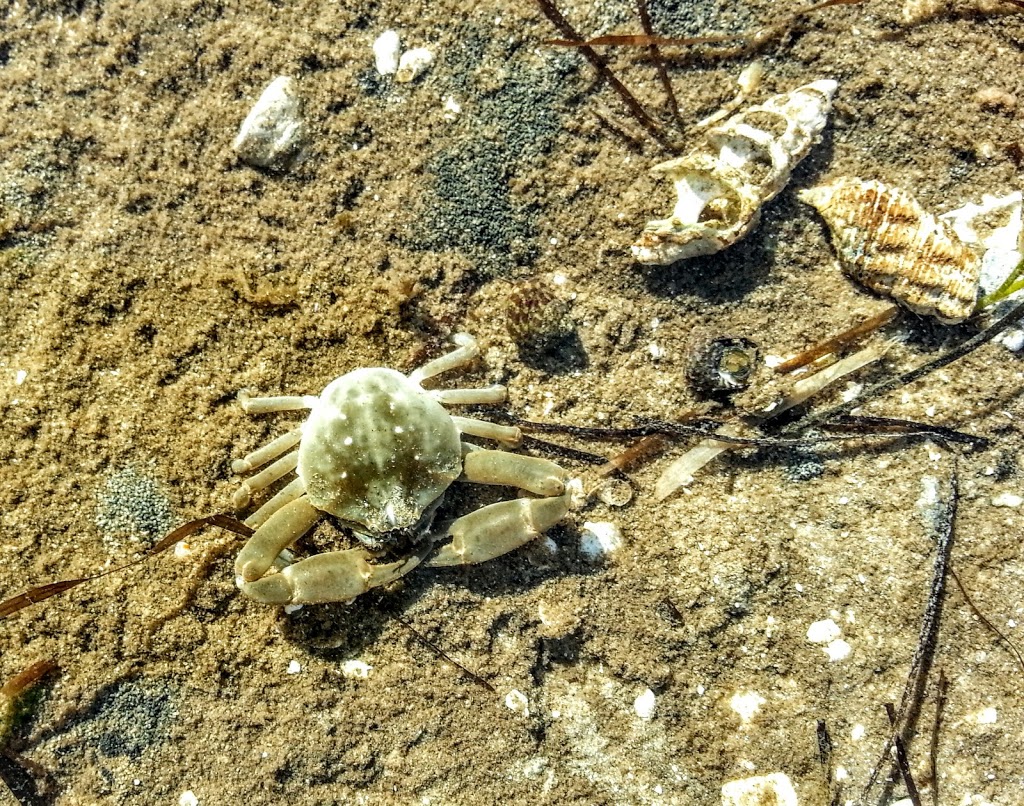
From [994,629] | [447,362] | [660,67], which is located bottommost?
[994,629]

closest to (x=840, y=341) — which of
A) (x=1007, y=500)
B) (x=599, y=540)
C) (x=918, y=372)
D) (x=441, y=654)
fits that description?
(x=918, y=372)

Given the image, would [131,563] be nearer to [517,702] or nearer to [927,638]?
[517,702]

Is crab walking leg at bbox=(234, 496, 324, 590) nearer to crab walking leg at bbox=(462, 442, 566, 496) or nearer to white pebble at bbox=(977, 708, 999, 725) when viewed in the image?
crab walking leg at bbox=(462, 442, 566, 496)

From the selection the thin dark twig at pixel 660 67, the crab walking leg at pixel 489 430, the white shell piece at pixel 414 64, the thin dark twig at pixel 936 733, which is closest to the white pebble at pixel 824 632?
the thin dark twig at pixel 936 733

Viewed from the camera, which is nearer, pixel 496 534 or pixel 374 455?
pixel 374 455

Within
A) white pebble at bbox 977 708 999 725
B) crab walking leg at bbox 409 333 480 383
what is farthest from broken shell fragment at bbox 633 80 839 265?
white pebble at bbox 977 708 999 725

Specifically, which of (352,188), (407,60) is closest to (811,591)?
Answer: (352,188)
